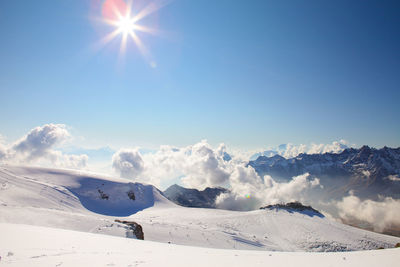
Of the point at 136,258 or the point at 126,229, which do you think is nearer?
the point at 136,258

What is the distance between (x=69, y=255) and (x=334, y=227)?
84.8 meters

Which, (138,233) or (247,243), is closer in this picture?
(138,233)

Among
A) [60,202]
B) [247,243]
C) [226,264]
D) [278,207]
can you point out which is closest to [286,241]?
[247,243]

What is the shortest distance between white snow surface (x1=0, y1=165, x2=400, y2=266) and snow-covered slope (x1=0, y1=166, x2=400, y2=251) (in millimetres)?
142

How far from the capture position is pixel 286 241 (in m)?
56.2

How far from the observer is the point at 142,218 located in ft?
199

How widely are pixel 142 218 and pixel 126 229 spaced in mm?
33127

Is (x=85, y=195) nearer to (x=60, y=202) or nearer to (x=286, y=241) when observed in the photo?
(x=60, y=202)

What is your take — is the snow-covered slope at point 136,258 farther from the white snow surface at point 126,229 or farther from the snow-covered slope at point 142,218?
the snow-covered slope at point 142,218

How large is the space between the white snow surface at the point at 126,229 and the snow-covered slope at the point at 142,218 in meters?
0.14

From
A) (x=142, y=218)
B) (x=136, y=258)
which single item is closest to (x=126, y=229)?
(x=136, y=258)

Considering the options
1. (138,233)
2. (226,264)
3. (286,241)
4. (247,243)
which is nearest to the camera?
(226,264)

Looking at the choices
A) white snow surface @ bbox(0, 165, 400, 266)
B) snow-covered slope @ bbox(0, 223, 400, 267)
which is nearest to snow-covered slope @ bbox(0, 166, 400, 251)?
white snow surface @ bbox(0, 165, 400, 266)

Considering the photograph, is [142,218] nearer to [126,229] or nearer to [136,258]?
[126,229]
